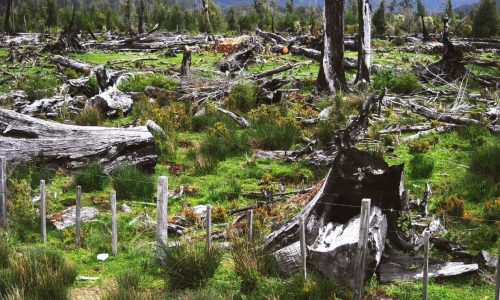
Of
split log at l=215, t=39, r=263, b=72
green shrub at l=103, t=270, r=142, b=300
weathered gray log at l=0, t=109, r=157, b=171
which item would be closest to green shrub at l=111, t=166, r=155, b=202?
weathered gray log at l=0, t=109, r=157, b=171

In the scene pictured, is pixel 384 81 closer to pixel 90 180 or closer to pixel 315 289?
pixel 90 180

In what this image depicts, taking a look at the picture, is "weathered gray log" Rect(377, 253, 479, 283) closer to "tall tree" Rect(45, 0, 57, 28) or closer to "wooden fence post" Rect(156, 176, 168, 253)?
"wooden fence post" Rect(156, 176, 168, 253)

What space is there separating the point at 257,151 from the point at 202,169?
1458 millimetres

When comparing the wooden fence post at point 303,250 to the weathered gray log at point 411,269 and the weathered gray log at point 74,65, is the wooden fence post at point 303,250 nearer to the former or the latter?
the weathered gray log at point 411,269

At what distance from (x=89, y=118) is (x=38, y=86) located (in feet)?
16.8

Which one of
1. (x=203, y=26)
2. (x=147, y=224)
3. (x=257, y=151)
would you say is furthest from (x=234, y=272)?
(x=203, y=26)

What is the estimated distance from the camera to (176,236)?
7547mm

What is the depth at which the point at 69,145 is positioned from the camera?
9773 mm

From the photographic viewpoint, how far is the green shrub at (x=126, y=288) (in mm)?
5219

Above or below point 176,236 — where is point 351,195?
above

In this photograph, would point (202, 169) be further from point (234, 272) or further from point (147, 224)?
point (234, 272)

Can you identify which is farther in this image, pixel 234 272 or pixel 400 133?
pixel 400 133

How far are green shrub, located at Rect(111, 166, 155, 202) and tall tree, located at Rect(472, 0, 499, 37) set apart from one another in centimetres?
3054

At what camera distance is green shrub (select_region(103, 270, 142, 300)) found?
5.22m
